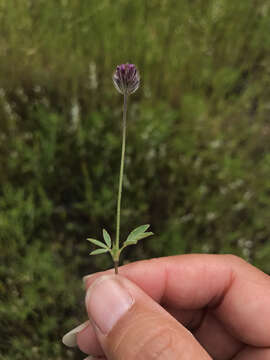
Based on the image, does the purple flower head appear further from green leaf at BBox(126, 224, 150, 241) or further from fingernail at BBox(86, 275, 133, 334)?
fingernail at BBox(86, 275, 133, 334)

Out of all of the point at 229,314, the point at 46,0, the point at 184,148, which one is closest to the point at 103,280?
the point at 229,314

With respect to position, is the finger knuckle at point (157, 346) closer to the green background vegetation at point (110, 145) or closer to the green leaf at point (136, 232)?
the green leaf at point (136, 232)

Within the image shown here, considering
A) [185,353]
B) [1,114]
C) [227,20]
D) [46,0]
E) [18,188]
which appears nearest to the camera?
[185,353]

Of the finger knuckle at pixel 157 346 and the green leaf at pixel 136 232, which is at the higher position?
the green leaf at pixel 136 232

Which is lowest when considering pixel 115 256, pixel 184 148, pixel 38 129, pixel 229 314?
pixel 229 314

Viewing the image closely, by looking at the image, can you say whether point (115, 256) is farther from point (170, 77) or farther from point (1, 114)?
point (170, 77)

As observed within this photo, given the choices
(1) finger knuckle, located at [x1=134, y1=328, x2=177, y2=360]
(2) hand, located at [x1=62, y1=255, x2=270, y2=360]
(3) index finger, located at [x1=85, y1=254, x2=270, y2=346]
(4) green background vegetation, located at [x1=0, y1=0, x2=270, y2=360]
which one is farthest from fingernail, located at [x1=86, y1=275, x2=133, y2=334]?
(4) green background vegetation, located at [x1=0, y1=0, x2=270, y2=360]

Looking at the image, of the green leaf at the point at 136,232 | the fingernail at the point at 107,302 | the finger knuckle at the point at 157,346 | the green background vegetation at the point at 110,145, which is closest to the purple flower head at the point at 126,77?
the green leaf at the point at 136,232
